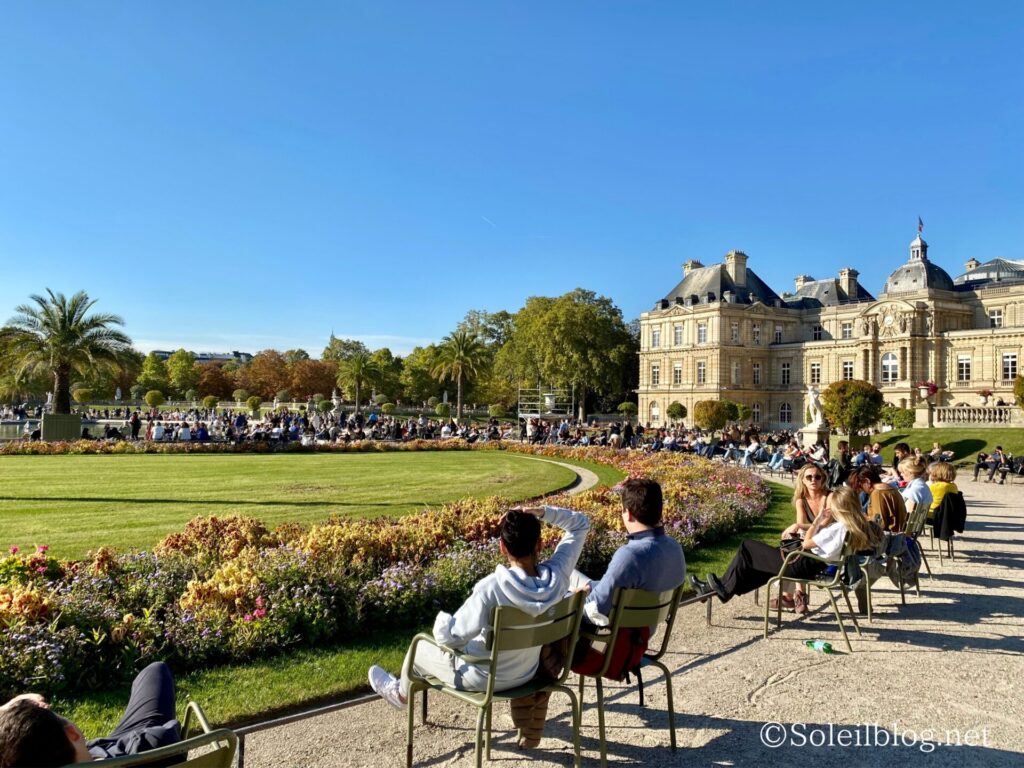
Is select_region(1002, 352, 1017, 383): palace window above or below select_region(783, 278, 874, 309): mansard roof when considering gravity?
below

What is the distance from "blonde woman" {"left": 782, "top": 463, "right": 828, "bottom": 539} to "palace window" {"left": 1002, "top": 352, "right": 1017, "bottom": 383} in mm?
54598

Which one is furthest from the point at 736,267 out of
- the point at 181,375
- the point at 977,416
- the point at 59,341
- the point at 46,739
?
the point at 46,739

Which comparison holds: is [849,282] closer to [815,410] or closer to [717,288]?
[717,288]

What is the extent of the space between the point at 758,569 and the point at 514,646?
11.0 feet

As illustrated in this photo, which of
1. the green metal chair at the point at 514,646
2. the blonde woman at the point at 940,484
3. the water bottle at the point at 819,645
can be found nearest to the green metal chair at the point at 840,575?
the water bottle at the point at 819,645

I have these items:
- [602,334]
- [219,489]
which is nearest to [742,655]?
[219,489]

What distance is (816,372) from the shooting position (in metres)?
63.2

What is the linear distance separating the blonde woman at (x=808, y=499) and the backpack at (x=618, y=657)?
10.7 ft

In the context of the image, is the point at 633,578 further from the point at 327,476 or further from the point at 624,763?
the point at 327,476

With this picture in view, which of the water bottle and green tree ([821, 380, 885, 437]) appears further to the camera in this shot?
green tree ([821, 380, 885, 437])

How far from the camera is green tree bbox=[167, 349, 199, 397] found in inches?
3356

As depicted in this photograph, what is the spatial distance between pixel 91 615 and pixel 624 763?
3724mm

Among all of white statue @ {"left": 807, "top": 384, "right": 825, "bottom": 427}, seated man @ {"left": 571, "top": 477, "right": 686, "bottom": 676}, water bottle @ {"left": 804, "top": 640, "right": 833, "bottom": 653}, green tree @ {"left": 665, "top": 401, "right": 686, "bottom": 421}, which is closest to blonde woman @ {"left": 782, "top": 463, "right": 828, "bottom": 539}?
water bottle @ {"left": 804, "top": 640, "right": 833, "bottom": 653}

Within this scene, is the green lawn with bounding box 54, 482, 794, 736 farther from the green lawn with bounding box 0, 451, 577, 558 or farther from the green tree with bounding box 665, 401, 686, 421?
the green tree with bounding box 665, 401, 686, 421
